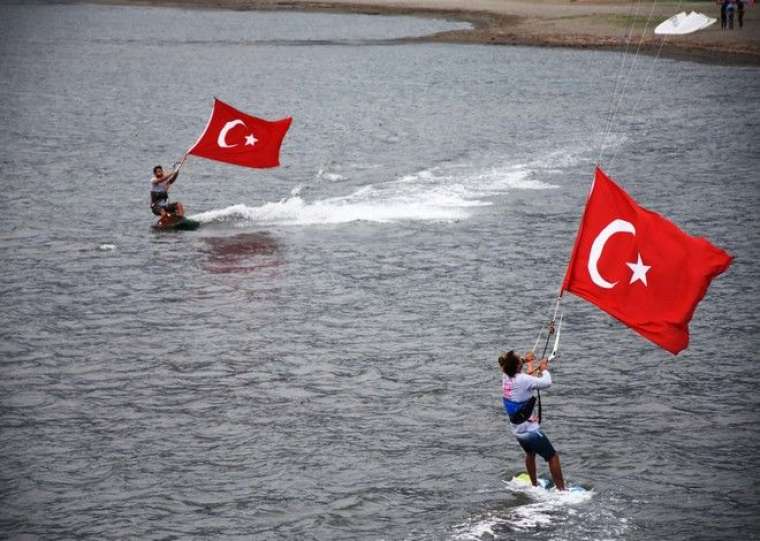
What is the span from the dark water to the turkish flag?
360 centimetres

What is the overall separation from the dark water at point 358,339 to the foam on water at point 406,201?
0.21 metres

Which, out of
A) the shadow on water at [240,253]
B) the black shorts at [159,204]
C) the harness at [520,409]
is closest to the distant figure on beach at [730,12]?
the shadow on water at [240,253]

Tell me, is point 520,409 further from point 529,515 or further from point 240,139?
point 240,139

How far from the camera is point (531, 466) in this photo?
70.8ft

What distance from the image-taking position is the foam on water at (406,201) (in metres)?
45.3

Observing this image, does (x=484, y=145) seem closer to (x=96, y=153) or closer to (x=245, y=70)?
(x=96, y=153)

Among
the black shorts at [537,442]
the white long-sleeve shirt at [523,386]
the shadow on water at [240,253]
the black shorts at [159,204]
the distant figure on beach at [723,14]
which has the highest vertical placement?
the distant figure on beach at [723,14]

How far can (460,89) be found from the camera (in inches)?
3366

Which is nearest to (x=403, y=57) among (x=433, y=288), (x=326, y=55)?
(x=326, y=55)

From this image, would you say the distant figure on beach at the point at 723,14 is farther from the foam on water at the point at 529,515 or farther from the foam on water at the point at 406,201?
the foam on water at the point at 529,515

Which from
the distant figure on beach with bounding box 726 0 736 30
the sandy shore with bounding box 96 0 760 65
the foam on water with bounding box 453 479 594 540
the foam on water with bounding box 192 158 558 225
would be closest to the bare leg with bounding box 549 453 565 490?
the foam on water with bounding box 453 479 594 540

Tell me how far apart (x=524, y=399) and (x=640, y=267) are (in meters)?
3.12

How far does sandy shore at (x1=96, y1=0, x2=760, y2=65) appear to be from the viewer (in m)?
96.5

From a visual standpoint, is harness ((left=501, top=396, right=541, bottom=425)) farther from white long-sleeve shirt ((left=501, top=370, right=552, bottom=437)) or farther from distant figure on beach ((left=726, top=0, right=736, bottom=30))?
distant figure on beach ((left=726, top=0, right=736, bottom=30))
